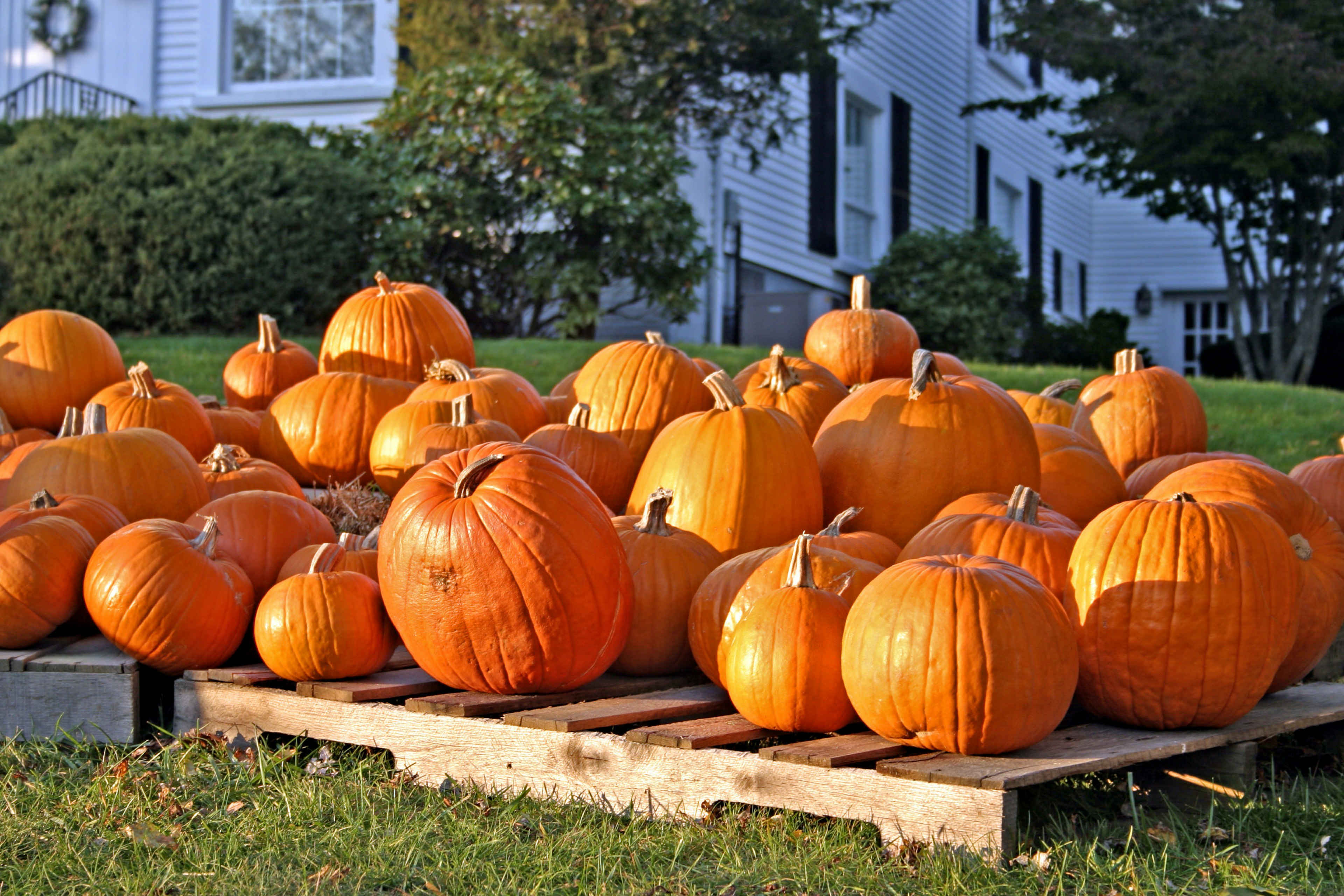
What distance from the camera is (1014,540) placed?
3.07 meters

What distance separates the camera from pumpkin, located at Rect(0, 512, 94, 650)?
327 cm

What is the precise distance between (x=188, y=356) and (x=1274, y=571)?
6.48 meters

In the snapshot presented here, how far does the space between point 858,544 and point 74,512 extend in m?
2.19

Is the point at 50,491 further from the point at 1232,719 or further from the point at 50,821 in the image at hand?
the point at 1232,719

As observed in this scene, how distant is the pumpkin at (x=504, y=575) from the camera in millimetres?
2867

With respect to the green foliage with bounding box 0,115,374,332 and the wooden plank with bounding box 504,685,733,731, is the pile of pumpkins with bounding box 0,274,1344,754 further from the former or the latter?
the green foliage with bounding box 0,115,374,332

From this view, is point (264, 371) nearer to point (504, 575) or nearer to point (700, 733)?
point (504, 575)

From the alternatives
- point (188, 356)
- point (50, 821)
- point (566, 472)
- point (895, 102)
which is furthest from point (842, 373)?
point (895, 102)

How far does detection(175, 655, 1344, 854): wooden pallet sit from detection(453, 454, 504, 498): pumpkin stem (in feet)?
1.57

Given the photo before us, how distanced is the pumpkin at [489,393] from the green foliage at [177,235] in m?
4.80

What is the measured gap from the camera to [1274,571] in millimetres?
2811

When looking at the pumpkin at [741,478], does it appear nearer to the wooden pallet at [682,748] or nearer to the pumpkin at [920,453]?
the pumpkin at [920,453]

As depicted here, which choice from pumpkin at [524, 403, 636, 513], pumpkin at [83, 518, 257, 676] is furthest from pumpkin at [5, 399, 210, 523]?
pumpkin at [524, 403, 636, 513]

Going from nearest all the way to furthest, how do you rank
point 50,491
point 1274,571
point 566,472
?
1. point 1274,571
2. point 566,472
3. point 50,491
